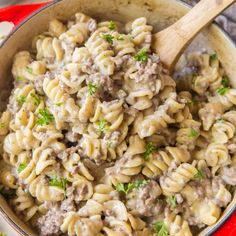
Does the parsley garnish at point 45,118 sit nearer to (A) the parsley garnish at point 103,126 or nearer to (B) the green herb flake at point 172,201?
(A) the parsley garnish at point 103,126

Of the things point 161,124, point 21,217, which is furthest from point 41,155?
point 161,124

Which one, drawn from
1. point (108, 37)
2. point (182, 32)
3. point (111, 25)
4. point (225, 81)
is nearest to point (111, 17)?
point (111, 25)

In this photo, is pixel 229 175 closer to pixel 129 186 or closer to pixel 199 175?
pixel 199 175

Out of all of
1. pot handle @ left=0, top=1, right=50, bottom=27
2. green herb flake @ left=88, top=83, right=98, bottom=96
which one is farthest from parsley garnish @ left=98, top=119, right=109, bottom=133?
pot handle @ left=0, top=1, right=50, bottom=27

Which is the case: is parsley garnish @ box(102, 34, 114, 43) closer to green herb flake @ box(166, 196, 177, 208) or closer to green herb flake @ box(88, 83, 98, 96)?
green herb flake @ box(88, 83, 98, 96)

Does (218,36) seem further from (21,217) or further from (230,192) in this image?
(21,217)

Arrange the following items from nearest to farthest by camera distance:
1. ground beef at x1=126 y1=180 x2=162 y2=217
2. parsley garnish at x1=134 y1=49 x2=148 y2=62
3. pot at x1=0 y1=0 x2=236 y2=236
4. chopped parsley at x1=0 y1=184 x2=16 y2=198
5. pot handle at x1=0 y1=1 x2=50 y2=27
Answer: ground beef at x1=126 y1=180 x2=162 y2=217 → parsley garnish at x1=134 y1=49 x2=148 y2=62 → chopped parsley at x1=0 y1=184 x2=16 y2=198 → pot at x1=0 y1=0 x2=236 y2=236 → pot handle at x1=0 y1=1 x2=50 y2=27
